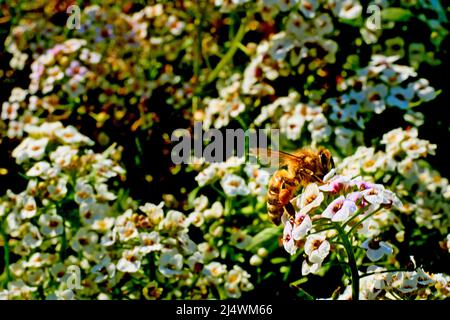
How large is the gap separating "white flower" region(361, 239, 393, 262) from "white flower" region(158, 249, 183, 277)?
2.73 feet

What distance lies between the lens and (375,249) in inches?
93.7

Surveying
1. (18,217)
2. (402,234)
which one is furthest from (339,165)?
(18,217)

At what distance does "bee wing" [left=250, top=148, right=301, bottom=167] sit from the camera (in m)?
2.41

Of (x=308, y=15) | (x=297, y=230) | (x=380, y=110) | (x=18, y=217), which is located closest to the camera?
(x=297, y=230)

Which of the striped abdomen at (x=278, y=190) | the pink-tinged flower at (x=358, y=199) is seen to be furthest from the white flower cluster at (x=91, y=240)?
the pink-tinged flower at (x=358, y=199)

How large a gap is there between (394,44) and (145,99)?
4.74ft

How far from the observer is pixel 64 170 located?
3221 mm

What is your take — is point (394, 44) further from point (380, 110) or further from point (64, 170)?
point (64, 170)

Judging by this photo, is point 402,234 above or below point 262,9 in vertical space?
below

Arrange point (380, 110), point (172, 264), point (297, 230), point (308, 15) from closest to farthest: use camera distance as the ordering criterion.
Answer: point (297, 230) < point (172, 264) < point (380, 110) < point (308, 15)

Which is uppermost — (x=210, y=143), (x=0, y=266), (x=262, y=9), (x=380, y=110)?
(x=262, y=9)

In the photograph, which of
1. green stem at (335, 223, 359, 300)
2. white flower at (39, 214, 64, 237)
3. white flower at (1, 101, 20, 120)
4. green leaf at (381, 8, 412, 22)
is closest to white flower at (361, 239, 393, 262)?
green stem at (335, 223, 359, 300)

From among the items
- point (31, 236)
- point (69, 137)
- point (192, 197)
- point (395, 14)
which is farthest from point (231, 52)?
point (31, 236)

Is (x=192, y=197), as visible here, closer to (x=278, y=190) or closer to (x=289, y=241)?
(x=278, y=190)
